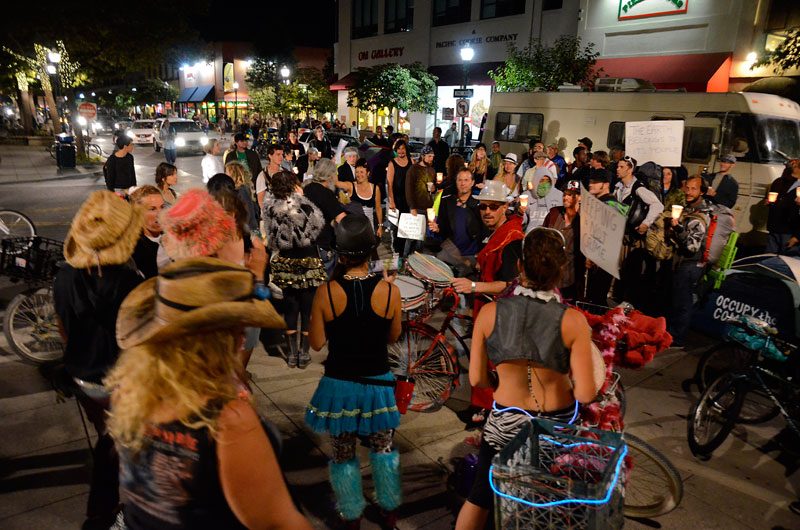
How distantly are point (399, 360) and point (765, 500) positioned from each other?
2.94 meters

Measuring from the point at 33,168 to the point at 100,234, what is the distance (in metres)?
22.2

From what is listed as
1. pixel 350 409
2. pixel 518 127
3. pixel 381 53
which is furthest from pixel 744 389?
pixel 381 53

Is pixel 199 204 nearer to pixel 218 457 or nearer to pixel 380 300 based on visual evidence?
pixel 380 300

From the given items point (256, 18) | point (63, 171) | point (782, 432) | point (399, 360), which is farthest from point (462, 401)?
point (256, 18)

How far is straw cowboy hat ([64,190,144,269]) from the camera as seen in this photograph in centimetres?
296

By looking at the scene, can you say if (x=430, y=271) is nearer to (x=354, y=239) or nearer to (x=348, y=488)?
(x=354, y=239)

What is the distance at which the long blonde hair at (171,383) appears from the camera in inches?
57.8

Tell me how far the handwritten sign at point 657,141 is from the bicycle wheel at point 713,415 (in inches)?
142

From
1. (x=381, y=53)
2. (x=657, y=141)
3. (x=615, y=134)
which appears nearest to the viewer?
(x=657, y=141)

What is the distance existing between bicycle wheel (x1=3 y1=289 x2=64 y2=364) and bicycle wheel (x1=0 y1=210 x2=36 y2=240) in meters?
3.54

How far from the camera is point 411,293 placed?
4.59 metres

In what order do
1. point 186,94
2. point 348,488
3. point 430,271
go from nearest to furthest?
point 348,488, point 430,271, point 186,94

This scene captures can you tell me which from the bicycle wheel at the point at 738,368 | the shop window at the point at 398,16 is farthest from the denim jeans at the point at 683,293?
the shop window at the point at 398,16

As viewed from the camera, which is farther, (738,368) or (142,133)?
(142,133)
